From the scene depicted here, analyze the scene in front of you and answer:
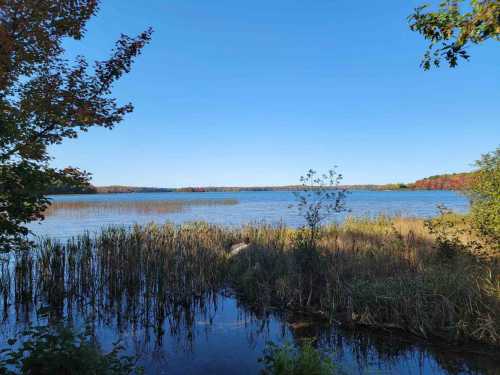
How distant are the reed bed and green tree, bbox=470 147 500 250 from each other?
1.08 meters

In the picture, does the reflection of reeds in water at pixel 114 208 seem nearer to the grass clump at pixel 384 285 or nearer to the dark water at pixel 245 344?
the grass clump at pixel 384 285

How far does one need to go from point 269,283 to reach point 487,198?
8.69 metres

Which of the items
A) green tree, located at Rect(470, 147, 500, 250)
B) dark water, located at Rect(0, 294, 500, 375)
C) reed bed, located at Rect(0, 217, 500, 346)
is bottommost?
dark water, located at Rect(0, 294, 500, 375)

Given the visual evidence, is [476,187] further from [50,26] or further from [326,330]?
[50,26]

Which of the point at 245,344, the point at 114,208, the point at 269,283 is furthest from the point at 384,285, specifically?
the point at 114,208

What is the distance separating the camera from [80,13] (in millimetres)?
6543

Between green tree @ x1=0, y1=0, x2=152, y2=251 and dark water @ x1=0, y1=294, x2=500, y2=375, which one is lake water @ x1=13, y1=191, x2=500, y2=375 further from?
green tree @ x1=0, y1=0, x2=152, y2=251

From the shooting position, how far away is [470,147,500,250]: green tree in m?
9.44

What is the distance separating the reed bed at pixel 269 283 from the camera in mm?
7062

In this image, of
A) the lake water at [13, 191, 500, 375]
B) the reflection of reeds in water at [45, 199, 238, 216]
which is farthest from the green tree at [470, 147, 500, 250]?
the reflection of reeds in water at [45, 199, 238, 216]

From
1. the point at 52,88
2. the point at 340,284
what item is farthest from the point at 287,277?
the point at 52,88

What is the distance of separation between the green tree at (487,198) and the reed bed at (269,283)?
42.6 inches

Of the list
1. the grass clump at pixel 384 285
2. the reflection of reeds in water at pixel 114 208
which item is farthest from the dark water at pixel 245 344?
the reflection of reeds in water at pixel 114 208

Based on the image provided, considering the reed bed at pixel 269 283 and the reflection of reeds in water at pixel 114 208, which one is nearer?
the reed bed at pixel 269 283
